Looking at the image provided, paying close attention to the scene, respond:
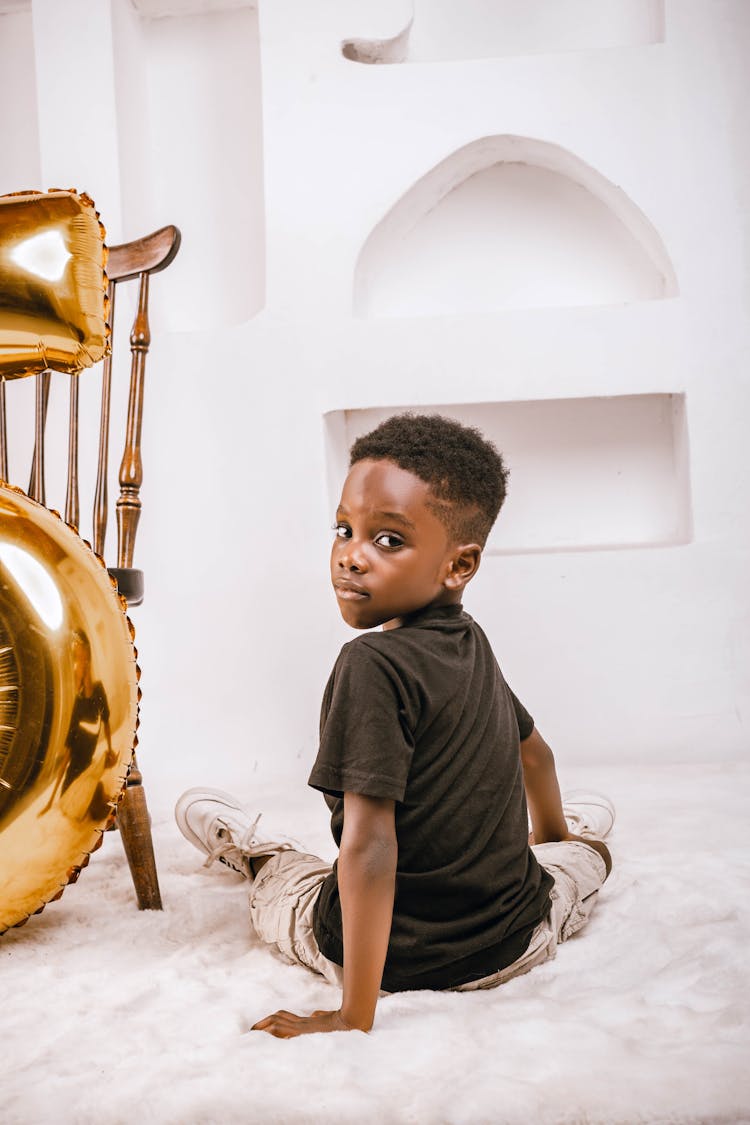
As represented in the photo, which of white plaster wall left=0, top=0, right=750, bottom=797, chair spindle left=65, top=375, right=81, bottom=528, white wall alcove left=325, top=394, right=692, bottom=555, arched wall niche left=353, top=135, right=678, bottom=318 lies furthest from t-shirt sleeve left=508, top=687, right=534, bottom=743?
arched wall niche left=353, top=135, right=678, bottom=318

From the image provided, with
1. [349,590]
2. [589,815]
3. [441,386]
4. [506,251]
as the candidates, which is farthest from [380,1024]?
[506,251]

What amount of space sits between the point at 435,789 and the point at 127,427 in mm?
726

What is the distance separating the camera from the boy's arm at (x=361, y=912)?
0.77m

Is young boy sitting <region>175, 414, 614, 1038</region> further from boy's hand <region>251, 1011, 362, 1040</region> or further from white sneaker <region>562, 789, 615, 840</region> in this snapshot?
white sneaker <region>562, 789, 615, 840</region>

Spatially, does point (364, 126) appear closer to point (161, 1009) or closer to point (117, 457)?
point (117, 457)

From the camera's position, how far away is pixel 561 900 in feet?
3.25

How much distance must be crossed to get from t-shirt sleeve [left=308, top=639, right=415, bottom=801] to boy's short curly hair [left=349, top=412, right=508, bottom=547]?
0.52 ft

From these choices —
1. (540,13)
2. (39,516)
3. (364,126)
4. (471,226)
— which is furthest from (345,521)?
(540,13)

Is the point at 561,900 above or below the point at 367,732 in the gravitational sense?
below

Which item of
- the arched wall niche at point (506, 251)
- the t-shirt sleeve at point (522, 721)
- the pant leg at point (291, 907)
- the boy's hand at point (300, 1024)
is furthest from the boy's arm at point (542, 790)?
the arched wall niche at point (506, 251)

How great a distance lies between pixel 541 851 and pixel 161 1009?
0.44 m

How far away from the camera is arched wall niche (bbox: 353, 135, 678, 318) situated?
2.06 meters

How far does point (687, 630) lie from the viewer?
1.86m

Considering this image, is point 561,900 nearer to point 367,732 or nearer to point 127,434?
point 367,732
